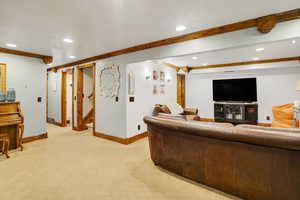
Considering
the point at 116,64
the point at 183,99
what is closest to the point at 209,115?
the point at 183,99

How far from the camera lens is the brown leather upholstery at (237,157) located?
1.44m

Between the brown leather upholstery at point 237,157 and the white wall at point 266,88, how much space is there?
495 cm

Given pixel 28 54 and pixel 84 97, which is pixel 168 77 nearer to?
pixel 84 97

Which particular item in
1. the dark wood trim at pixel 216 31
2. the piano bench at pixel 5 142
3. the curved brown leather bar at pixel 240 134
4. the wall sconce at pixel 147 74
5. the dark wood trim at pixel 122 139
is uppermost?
the dark wood trim at pixel 216 31

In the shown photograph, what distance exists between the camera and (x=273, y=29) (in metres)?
2.12

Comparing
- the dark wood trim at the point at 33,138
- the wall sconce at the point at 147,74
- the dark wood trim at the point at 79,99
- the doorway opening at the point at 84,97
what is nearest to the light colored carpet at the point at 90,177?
the dark wood trim at the point at 33,138

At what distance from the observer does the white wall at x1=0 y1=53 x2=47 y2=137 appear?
3663mm

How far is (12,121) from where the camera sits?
3.11 meters

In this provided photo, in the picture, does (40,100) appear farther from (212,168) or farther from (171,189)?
(212,168)

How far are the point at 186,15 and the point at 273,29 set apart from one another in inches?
49.8

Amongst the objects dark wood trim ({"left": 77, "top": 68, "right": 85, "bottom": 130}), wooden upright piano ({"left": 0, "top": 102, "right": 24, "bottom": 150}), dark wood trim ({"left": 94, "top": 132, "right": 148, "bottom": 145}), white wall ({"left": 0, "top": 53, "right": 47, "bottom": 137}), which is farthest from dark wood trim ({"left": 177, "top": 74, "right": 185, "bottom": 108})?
wooden upright piano ({"left": 0, "top": 102, "right": 24, "bottom": 150})

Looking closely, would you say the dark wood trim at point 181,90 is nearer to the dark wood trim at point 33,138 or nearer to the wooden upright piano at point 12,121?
the dark wood trim at point 33,138

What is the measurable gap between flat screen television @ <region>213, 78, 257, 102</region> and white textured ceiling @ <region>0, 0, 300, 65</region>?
4286 millimetres

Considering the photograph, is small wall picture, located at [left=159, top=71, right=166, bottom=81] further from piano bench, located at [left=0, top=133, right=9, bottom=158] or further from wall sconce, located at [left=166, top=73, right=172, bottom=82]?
piano bench, located at [left=0, top=133, right=9, bottom=158]
